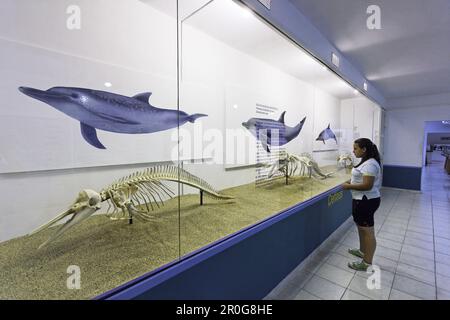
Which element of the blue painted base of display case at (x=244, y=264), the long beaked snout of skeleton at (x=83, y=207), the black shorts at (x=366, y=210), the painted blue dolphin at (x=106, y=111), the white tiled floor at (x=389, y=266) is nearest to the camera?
the blue painted base of display case at (x=244, y=264)

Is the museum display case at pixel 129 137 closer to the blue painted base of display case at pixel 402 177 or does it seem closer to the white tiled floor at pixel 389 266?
the white tiled floor at pixel 389 266

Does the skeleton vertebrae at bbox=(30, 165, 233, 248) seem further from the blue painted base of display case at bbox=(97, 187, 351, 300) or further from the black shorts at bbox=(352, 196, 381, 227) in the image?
the black shorts at bbox=(352, 196, 381, 227)

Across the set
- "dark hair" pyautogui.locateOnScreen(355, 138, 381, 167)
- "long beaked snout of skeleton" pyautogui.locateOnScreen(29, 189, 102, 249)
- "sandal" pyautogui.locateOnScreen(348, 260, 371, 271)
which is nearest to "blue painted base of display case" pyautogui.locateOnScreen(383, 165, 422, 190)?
"sandal" pyautogui.locateOnScreen(348, 260, 371, 271)

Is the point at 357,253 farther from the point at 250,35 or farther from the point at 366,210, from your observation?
the point at 250,35

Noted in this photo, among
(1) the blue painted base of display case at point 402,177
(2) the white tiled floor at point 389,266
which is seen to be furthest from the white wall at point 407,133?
(2) the white tiled floor at point 389,266

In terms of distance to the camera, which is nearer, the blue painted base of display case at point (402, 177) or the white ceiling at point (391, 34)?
the white ceiling at point (391, 34)

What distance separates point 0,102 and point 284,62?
3.04m

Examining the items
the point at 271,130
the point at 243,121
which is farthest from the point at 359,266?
the point at 243,121

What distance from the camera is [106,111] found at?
5.98ft

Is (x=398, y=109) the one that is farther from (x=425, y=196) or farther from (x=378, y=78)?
(x=378, y=78)

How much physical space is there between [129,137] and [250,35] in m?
1.70

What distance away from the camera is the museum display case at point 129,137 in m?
1.33

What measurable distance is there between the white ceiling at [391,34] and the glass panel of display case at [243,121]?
404 millimetres

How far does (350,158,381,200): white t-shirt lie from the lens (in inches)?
90.4
